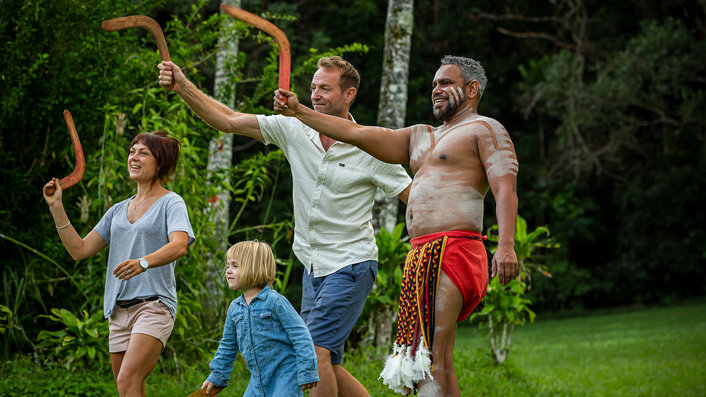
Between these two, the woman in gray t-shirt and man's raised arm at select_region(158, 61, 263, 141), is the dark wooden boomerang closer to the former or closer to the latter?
man's raised arm at select_region(158, 61, 263, 141)

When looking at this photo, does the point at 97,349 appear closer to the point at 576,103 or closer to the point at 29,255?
the point at 29,255

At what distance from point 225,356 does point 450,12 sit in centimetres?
1978

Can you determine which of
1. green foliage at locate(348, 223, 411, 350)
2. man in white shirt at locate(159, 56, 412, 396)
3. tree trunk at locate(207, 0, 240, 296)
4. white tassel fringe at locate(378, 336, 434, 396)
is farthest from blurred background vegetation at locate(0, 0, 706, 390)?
white tassel fringe at locate(378, 336, 434, 396)

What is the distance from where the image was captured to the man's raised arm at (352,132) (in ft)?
11.1

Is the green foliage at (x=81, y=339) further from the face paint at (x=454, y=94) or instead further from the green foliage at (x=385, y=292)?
the face paint at (x=454, y=94)

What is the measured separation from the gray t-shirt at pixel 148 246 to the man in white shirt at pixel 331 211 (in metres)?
0.51

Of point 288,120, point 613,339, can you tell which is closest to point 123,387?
point 288,120

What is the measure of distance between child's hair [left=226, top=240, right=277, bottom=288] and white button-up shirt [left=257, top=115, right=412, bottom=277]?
606 mm

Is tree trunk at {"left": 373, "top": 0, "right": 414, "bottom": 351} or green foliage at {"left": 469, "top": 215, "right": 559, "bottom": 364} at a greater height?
tree trunk at {"left": 373, "top": 0, "right": 414, "bottom": 351}

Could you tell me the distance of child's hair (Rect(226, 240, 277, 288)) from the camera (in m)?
3.52

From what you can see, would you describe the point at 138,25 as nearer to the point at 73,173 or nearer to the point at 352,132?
the point at 73,173

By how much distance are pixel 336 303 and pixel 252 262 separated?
24.8 inches

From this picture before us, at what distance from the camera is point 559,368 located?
10.8 metres

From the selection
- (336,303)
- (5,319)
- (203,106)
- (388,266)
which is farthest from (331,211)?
(5,319)
